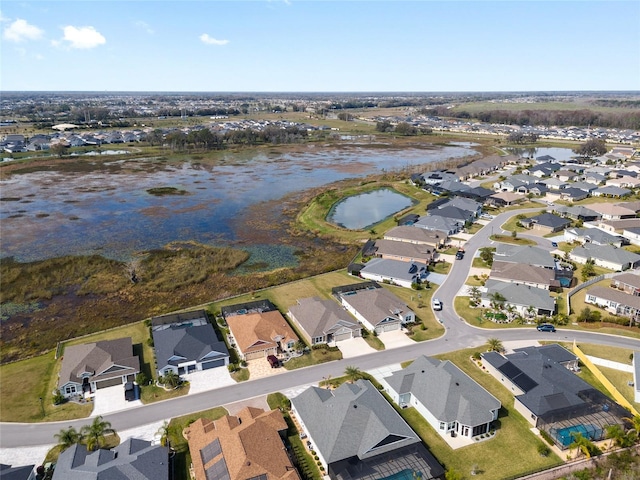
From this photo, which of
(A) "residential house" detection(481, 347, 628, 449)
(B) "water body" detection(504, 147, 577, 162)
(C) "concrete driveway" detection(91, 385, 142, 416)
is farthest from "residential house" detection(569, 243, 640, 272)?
(B) "water body" detection(504, 147, 577, 162)

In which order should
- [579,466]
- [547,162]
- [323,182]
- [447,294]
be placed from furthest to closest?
[547,162] < [323,182] < [447,294] < [579,466]

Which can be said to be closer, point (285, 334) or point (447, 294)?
point (285, 334)

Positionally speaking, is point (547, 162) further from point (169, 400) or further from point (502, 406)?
point (169, 400)

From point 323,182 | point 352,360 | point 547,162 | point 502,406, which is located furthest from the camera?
point 547,162

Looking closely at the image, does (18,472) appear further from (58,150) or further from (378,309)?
(58,150)

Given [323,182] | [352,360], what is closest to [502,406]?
[352,360]

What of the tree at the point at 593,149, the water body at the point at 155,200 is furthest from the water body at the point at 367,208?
the tree at the point at 593,149
